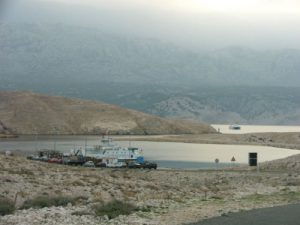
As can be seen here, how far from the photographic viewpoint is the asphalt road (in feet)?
113

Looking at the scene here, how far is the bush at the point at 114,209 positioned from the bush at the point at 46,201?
2.37m

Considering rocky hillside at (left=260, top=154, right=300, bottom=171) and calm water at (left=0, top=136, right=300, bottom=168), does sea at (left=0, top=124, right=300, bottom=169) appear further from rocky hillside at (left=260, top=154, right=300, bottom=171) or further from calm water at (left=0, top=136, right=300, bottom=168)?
rocky hillside at (left=260, top=154, right=300, bottom=171)

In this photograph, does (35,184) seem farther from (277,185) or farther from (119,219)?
(277,185)

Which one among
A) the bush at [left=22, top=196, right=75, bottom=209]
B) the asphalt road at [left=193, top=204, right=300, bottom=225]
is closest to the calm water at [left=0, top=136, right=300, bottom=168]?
the asphalt road at [left=193, top=204, right=300, bottom=225]

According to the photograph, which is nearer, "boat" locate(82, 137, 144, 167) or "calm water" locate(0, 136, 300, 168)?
"boat" locate(82, 137, 144, 167)

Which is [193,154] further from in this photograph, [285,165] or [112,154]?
[285,165]

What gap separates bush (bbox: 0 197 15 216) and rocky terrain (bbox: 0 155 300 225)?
370mm

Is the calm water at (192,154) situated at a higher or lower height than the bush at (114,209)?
higher

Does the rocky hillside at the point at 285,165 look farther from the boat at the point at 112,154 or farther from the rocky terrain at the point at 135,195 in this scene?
the boat at the point at 112,154

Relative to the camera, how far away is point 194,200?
43156mm

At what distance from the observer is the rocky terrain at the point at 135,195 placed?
3331 centimetres

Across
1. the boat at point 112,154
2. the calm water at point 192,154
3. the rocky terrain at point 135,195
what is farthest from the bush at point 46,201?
the calm water at point 192,154

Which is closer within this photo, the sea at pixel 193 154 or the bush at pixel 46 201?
the bush at pixel 46 201

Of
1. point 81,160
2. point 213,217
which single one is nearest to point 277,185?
point 213,217
